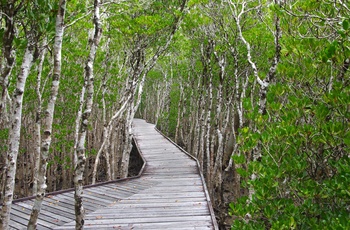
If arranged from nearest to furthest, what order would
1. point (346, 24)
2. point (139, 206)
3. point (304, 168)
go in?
point (346, 24)
point (304, 168)
point (139, 206)

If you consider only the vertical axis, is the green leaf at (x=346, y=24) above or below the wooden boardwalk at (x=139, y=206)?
above

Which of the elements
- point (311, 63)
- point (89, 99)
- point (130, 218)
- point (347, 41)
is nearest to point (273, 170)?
point (311, 63)

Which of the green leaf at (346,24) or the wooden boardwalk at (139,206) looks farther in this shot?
the wooden boardwalk at (139,206)

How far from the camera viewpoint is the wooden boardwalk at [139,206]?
15.6 feet

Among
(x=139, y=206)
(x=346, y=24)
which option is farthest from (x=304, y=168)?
(x=139, y=206)

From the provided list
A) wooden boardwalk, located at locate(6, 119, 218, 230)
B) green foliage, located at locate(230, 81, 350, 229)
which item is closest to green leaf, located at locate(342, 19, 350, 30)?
green foliage, located at locate(230, 81, 350, 229)

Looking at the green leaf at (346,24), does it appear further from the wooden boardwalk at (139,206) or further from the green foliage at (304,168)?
the wooden boardwalk at (139,206)

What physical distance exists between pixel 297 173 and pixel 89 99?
2.59m

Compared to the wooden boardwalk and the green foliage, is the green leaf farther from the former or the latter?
the wooden boardwalk

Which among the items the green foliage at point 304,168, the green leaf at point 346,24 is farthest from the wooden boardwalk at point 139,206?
the green leaf at point 346,24

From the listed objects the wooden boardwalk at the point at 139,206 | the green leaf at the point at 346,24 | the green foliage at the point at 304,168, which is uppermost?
the green leaf at the point at 346,24

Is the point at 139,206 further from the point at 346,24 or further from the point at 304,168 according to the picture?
the point at 346,24

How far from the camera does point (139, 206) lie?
5.68 meters

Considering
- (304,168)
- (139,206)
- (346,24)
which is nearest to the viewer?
(346,24)
